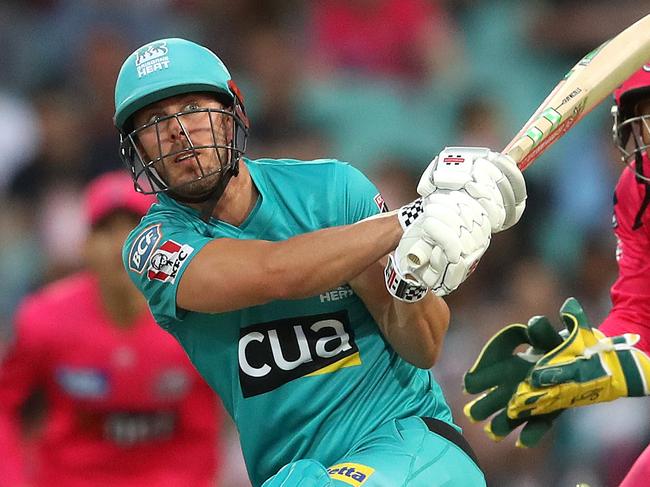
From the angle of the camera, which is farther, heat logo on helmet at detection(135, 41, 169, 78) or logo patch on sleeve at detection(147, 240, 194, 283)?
heat logo on helmet at detection(135, 41, 169, 78)

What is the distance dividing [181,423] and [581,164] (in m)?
3.37

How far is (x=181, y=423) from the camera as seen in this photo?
571cm

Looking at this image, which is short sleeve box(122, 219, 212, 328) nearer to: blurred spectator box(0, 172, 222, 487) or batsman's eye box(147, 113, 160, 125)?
batsman's eye box(147, 113, 160, 125)

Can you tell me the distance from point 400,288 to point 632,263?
126cm

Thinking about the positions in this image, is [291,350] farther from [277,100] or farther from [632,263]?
[277,100]

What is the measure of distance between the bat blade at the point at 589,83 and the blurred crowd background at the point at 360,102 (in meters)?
3.40

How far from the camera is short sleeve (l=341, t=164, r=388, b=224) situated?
357cm

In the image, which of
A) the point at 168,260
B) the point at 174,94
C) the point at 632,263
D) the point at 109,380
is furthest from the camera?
the point at 109,380

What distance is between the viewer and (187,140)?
348 cm

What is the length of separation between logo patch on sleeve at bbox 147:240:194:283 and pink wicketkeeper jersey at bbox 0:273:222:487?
7.32 ft

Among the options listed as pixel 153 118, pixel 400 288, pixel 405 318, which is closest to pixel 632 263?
pixel 405 318

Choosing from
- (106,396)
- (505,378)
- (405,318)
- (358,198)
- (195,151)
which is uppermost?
(195,151)

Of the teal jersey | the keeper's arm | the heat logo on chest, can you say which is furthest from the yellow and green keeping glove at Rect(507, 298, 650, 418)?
the heat logo on chest

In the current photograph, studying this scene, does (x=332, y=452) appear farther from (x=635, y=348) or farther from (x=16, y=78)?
(x=16, y=78)
